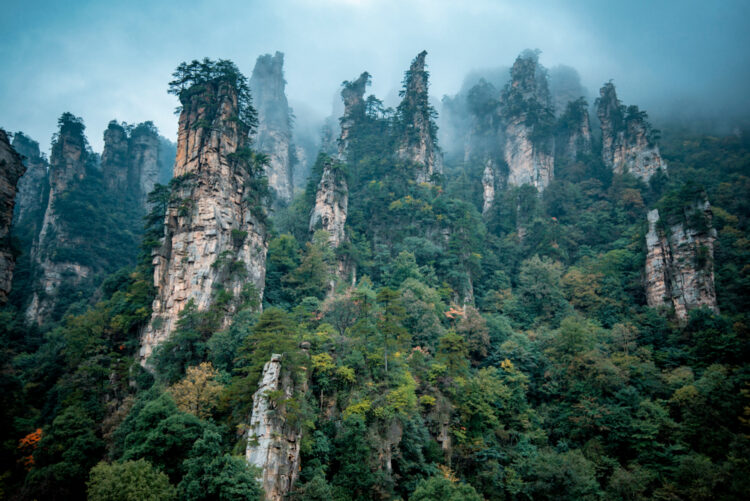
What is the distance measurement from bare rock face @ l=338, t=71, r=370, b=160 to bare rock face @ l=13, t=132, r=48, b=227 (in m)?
47.8

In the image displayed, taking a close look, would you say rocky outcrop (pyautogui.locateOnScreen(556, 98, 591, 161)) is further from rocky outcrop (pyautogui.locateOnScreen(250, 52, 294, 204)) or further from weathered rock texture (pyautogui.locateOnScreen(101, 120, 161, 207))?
weathered rock texture (pyautogui.locateOnScreen(101, 120, 161, 207))

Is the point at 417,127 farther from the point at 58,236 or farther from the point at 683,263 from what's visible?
the point at 58,236

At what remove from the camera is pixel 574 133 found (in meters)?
70.4

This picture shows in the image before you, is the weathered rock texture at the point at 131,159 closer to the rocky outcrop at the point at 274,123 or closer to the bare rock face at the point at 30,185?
the bare rock face at the point at 30,185

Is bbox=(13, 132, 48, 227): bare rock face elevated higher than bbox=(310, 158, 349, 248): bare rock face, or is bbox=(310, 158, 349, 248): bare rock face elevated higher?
bbox=(13, 132, 48, 227): bare rock face

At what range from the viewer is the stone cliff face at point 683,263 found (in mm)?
37344

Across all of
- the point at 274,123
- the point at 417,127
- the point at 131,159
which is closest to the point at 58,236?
the point at 131,159

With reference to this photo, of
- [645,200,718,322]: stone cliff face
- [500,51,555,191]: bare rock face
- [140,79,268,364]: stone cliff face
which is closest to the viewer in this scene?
[140,79,268,364]: stone cliff face

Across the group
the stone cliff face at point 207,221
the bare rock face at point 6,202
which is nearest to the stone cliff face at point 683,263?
the stone cliff face at point 207,221

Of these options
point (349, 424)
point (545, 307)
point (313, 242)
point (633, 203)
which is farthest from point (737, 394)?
point (313, 242)

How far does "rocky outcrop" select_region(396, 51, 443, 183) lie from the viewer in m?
60.3

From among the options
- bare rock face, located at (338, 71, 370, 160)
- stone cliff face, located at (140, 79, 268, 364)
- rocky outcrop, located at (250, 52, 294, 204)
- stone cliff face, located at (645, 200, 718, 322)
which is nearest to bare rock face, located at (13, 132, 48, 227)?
rocky outcrop, located at (250, 52, 294, 204)

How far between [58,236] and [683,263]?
7444 cm

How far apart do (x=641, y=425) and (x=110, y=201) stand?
73.4 meters
